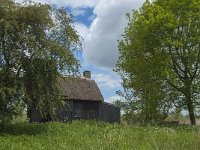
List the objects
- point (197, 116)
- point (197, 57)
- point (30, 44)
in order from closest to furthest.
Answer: point (30, 44) < point (197, 57) < point (197, 116)

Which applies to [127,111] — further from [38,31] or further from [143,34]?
[38,31]

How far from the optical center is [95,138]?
16.1 meters

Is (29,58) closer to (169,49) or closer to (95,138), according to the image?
(95,138)

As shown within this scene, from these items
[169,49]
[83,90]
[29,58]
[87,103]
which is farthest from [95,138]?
[87,103]

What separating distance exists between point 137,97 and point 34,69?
21.7 m

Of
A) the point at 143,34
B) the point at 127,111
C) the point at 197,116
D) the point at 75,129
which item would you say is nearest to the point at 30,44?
the point at 75,129

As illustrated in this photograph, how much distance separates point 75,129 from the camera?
81.9ft

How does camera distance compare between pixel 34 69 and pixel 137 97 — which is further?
pixel 137 97

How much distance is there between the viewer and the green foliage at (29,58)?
2361cm

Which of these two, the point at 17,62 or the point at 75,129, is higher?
the point at 17,62

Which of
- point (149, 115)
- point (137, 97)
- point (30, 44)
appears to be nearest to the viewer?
point (30, 44)

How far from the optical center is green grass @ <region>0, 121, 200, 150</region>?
35.9 ft

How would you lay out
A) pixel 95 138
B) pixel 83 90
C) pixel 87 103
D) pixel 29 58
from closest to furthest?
pixel 95 138 < pixel 29 58 < pixel 83 90 < pixel 87 103

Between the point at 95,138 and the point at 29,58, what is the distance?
9.37m
